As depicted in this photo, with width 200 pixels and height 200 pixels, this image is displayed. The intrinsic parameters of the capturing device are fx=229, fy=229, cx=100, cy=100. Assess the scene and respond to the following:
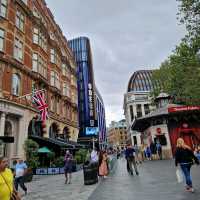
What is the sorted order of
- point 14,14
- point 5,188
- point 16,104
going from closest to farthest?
point 5,188
point 16,104
point 14,14

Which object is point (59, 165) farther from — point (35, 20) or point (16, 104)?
point (35, 20)

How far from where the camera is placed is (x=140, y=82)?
95.1 m

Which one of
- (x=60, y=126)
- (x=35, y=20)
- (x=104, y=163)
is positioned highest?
(x=35, y=20)

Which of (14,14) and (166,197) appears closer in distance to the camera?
(166,197)

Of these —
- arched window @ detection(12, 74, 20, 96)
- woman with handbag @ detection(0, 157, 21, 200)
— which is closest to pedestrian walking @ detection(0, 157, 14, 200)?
woman with handbag @ detection(0, 157, 21, 200)

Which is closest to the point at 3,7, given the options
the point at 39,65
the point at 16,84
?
the point at 39,65

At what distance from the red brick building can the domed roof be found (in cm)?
6394

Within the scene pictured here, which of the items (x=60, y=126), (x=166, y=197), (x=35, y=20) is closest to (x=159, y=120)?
(x=60, y=126)

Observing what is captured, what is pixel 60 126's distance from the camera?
93.9 feet

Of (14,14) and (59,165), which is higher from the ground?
(14,14)

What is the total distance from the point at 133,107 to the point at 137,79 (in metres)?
14.0

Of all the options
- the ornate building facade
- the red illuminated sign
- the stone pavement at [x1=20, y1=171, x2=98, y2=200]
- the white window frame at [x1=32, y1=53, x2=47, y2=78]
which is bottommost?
the stone pavement at [x1=20, y1=171, x2=98, y2=200]

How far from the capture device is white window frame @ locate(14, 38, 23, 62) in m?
20.6

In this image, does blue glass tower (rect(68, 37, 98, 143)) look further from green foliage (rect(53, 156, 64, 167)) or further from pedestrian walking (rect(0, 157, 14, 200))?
pedestrian walking (rect(0, 157, 14, 200))
